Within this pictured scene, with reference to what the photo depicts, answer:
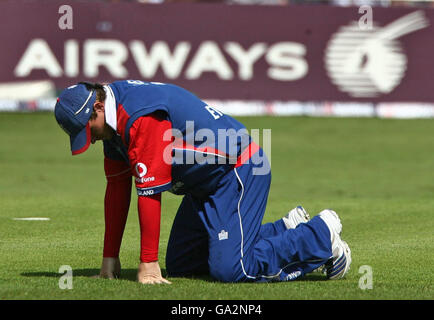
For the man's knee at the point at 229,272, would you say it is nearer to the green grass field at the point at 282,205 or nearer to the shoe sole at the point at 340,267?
the green grass field at the point at 282,205

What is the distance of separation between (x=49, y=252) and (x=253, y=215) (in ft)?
6.94

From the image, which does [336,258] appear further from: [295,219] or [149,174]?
[149,174]

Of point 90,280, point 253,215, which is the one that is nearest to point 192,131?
point 253,215

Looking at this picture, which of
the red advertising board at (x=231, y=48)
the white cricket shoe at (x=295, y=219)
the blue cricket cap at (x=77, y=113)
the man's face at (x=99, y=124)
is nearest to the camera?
the blue cricket cap at (x=77, y=113)

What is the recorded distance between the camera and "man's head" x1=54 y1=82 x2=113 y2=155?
19.7ft

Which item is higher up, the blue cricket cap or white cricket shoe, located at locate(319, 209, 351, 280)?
the blue cricket cap

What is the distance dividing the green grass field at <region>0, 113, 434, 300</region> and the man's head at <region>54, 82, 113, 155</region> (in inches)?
39.6

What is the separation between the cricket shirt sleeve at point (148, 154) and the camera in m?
6.05

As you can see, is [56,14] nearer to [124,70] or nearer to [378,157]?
[124,70]

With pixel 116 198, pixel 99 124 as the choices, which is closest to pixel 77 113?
pixel 99 124

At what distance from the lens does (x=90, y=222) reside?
9.62 metres

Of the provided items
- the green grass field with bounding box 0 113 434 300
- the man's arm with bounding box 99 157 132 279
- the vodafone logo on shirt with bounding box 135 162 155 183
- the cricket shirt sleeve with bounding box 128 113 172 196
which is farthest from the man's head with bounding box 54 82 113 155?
the green grass field with bounding box 0 113 434 300

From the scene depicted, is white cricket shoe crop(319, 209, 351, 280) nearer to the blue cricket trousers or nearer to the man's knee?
the blue cricket trousers

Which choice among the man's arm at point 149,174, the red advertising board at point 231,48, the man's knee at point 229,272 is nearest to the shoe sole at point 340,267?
the man's knee at point 229,272
